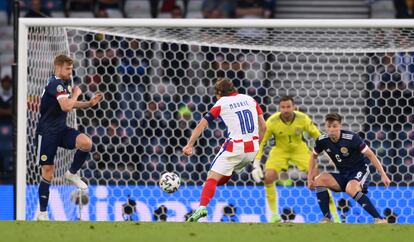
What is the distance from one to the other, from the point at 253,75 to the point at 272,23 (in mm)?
1840

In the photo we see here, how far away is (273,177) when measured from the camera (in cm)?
1270

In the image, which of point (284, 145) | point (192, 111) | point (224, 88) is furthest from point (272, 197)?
point (224, 88)

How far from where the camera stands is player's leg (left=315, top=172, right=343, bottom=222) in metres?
11.4

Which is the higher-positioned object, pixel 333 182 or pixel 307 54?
pixel 307 54

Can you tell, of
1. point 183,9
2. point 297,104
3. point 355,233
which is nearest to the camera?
point 355,233

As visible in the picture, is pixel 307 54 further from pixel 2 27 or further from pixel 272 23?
pixel 2 27

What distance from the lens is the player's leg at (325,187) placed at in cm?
1138

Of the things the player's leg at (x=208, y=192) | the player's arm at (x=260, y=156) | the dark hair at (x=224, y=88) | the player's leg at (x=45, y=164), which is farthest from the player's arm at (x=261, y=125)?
the player's leg at (x=45, y=164)

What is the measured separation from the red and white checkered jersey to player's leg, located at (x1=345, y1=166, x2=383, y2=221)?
107 centimetres

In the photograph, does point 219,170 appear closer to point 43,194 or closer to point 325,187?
point 325,187

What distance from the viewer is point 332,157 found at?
11.4 m

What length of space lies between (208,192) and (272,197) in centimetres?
205

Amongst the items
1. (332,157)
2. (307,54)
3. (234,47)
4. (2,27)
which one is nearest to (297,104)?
(307,54)

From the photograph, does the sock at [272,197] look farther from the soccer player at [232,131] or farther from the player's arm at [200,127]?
the player's arm at [200,127]
